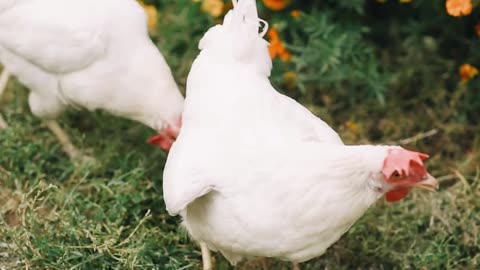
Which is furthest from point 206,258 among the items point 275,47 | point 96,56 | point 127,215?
point 275,47

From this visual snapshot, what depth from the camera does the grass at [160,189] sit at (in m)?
2.89

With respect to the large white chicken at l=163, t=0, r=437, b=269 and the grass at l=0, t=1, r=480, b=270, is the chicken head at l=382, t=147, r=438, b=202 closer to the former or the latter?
the large white chicken at l=163, t=0, r=437, b=269

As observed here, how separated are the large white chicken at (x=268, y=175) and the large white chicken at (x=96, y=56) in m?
0.39

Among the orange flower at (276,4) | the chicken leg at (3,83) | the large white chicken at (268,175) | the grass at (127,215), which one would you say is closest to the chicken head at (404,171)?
the large white chicken at (268,175)

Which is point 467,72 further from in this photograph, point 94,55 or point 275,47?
point 94,55

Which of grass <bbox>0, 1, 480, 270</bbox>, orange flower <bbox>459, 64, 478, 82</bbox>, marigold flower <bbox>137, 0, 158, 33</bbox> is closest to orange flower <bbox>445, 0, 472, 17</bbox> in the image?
orange flower <bbox>459, 64, 478, 82</bbox>

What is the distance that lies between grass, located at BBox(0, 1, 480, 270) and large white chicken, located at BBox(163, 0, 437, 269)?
43 centimetres

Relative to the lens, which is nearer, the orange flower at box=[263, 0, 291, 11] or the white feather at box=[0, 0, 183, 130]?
the white feather at box=[0, 0, 183, 130]

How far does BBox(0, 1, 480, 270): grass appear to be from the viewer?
289 centimetres

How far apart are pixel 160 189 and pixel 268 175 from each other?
99cm

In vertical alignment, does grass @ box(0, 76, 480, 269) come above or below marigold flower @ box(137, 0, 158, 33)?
below

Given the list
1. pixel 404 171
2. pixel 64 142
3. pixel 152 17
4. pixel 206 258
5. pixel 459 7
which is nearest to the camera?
pixel 404 171

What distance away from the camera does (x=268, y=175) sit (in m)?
2.38

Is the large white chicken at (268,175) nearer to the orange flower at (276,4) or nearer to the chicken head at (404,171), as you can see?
the chicken head at (404,171)
